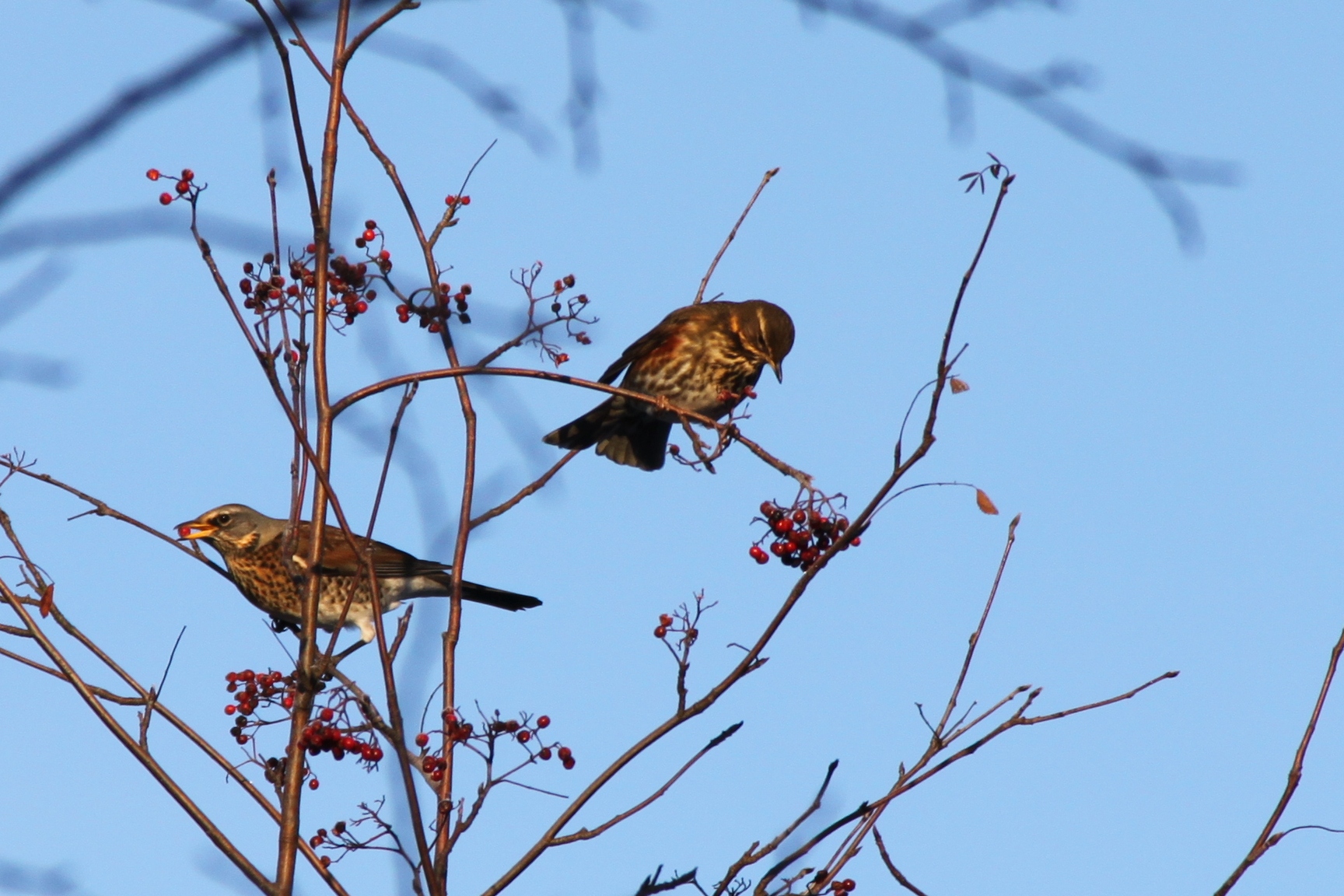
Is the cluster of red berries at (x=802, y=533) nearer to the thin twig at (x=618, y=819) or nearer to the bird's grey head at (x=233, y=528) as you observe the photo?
the thin twig at (x=618, y=819)

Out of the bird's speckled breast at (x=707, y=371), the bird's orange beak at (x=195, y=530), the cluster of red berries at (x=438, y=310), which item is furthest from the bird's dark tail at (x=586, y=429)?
the cluster of red berries at (x=438, y=310)

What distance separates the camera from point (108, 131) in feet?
4.45

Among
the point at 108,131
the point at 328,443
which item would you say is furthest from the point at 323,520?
the point at 108,131

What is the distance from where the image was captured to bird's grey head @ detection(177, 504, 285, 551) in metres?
6.13

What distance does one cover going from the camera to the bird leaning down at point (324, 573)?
232 inches

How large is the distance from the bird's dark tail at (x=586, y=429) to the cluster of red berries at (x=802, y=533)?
281cm

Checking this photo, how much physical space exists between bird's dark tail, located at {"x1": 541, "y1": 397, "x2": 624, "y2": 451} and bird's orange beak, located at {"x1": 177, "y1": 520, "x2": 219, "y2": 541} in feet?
4.63

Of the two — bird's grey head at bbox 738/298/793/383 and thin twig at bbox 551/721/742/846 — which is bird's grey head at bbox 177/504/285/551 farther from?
thin twig at bbox 551/721/742/846

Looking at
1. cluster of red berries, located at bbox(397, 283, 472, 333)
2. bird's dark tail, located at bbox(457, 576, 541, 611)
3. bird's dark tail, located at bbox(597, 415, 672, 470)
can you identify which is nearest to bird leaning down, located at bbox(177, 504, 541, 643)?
bird's dark tail, located at bbox(457, 576, 541, 611)

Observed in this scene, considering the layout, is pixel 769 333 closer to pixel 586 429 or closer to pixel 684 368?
pixel 684 368

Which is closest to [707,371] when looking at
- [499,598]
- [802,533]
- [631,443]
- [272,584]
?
[631,443]

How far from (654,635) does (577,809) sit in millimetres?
534

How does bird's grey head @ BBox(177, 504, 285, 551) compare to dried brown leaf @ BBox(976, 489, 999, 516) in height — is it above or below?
above

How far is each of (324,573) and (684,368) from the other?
1652mm
